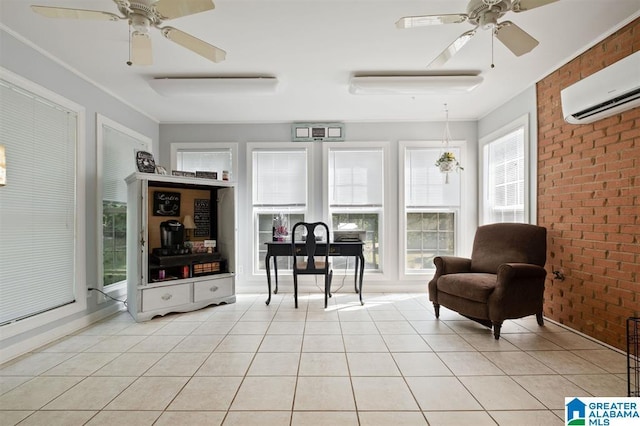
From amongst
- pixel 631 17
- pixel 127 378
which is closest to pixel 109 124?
pixel 127 378

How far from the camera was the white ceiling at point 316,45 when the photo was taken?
2404 millimetres

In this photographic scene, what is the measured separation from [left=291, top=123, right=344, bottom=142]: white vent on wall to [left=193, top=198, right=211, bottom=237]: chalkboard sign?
5.39ft

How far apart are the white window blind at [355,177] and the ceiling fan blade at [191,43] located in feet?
9.19

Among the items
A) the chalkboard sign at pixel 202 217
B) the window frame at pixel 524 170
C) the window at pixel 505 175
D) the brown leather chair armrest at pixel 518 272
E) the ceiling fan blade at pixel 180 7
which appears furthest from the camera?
the chalkboard sign at pixel 202 217

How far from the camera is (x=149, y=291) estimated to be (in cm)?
365

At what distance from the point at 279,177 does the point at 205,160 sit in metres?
1.18

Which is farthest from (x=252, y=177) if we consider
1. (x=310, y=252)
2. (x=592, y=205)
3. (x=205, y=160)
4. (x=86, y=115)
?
(x=592, y=205)

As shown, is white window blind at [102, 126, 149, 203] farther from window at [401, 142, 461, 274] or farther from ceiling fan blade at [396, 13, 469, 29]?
window at [401, 142, 461, 274]

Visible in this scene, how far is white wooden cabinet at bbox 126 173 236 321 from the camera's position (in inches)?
143

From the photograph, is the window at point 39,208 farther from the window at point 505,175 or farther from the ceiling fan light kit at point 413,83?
the window at point 505,175

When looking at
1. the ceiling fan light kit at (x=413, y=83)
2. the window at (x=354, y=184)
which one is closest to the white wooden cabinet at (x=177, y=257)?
the window at (x=354, y=184)

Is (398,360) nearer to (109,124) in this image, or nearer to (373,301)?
(373,301)

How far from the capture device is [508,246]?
350 cm

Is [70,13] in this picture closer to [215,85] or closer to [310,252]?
[215,85]
